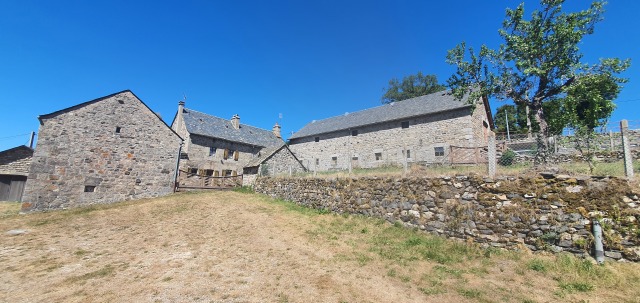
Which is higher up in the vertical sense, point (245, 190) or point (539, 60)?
point (539, 60)

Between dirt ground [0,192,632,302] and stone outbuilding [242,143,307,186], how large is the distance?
774 cm

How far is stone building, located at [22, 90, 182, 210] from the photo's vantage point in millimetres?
14742

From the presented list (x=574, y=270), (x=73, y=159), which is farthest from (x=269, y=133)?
(x=574, y=270)

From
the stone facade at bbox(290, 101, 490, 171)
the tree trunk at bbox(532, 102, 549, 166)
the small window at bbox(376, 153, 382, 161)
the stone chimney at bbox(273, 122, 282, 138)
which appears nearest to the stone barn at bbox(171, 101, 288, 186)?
the stone chimney at bbox(273, 122, 282, 138)

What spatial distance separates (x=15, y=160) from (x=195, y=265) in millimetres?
23634

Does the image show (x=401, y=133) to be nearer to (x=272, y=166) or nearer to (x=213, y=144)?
(x=272, y=166)

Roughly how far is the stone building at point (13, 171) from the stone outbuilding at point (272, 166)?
A: 53.6ft

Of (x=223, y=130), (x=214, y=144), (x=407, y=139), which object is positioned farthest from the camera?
(x=223, y=130)

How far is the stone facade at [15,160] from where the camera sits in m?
19.1

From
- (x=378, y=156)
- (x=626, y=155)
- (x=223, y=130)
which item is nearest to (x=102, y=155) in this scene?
(x=223, y=130)

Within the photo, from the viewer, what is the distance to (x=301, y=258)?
Answer: 7.27 metres

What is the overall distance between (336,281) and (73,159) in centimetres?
1800

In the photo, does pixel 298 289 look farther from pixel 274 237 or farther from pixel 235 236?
pixel 235 236

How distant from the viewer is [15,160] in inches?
771
